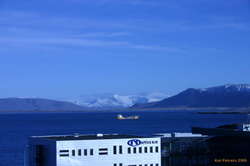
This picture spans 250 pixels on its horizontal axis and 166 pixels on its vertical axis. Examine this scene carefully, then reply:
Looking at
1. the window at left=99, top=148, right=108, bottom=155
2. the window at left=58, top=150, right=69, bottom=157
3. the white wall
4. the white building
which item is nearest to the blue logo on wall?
the white building

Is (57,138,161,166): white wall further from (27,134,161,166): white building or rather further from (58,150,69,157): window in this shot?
(58,150,69,157): window

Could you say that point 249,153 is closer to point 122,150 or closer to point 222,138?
point 222,138

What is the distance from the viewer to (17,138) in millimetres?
90562

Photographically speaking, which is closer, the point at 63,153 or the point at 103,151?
the point at 63,153

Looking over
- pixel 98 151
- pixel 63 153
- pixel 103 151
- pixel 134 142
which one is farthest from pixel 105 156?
pixel 63 153

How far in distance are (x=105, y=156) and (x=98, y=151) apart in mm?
557

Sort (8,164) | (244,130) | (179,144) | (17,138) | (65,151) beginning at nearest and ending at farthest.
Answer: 1. (65,151)
2. (179,144)
3. (244,130)
4. (8,164)
5. (17,138)

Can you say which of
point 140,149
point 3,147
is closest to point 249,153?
point 140,149

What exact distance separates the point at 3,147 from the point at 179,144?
3996 cm

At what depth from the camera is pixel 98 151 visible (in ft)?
125

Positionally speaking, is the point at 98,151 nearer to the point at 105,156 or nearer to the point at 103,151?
the point at 103,151

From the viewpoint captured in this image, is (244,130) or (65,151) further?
(244,130)

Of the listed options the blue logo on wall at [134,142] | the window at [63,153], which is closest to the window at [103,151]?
the blue logo on wall at [134,142]

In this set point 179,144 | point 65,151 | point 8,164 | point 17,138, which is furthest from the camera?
point 17,138
